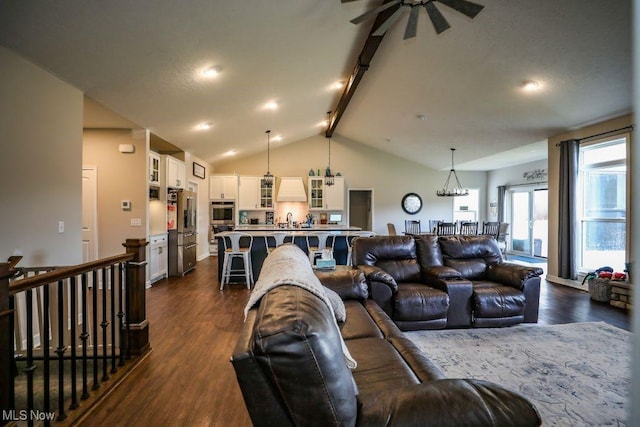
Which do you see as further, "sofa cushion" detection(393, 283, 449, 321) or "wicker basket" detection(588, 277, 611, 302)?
"wicker basket" detection(588, 277, 611, 302)

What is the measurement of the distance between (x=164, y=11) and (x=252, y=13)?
30.1 inches

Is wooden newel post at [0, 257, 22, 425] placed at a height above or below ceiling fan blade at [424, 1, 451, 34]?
below

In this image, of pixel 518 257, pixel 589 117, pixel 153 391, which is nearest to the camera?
pixel 153 391

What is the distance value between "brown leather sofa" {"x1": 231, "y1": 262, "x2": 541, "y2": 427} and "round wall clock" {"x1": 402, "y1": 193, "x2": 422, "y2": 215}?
8.28 meters

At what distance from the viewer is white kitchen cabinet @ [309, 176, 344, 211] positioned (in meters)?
8.54

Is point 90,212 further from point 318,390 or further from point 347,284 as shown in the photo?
point 318,390

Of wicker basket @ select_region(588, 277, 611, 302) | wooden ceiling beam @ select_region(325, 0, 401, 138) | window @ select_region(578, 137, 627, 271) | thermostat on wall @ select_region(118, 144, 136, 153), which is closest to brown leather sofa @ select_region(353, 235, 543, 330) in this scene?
wicker basket @ select_region(588, 277, 611, 302)

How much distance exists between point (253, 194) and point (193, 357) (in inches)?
243

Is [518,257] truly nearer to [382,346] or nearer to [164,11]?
[382,346]

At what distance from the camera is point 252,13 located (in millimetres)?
2816

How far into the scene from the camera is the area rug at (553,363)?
1917mm

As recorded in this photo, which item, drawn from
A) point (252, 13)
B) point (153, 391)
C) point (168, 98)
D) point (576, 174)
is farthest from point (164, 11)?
point (576, 174)

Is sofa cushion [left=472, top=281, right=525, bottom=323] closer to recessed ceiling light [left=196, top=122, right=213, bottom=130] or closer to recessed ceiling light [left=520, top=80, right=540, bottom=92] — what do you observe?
recessed ceiling light [left=520, top=80, right=540, bottom=92]

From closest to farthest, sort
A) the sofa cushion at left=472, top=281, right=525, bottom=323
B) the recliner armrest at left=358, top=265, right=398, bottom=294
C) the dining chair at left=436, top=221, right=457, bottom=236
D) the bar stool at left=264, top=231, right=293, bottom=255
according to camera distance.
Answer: the recliner armrest at left=358, top=265, right=398, bottom=294
the sofa cushion at left=472, top=281, right=525, bottom=323
the bar stool at left=264, top=231, right=293, bottom=255
the dining chair at left=436, top=221, right=457, bottom=236
